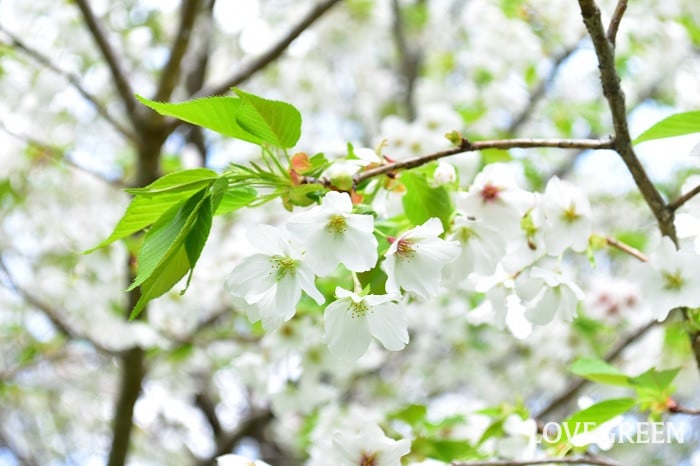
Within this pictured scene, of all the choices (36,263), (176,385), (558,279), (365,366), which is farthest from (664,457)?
(558,279)

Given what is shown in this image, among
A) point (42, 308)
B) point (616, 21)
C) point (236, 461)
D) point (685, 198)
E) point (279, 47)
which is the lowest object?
point (236, 461)

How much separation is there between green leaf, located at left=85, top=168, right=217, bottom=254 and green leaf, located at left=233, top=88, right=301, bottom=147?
0.24 feet

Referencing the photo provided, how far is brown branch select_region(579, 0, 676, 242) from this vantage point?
918mm

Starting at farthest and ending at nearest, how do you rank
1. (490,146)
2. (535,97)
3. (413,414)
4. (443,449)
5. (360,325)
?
1. (535,97)
2. (413,414)
3. (443,449)
4. (490,146)
5. (360,325)

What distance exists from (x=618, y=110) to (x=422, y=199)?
0.93ft

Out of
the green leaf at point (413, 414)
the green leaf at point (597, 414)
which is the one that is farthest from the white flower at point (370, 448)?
the green leaf at point (413, 414)

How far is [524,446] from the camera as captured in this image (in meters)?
1.32

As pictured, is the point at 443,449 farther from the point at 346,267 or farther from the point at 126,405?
the point at 126,405

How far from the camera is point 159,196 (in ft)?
2.85

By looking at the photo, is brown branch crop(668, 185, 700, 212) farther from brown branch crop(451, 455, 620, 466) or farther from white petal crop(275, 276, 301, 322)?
white petal crop(275, 276, 301, 322)

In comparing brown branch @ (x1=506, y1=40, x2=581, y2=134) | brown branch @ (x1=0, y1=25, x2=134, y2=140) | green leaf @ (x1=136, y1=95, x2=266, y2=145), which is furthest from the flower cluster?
brown branch @ (x1=506, y1=40, x2=581, y2=134)

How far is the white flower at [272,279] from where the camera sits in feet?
2.85

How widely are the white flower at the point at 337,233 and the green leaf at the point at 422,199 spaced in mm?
188

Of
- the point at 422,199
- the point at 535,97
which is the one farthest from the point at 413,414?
the point at 535,97
